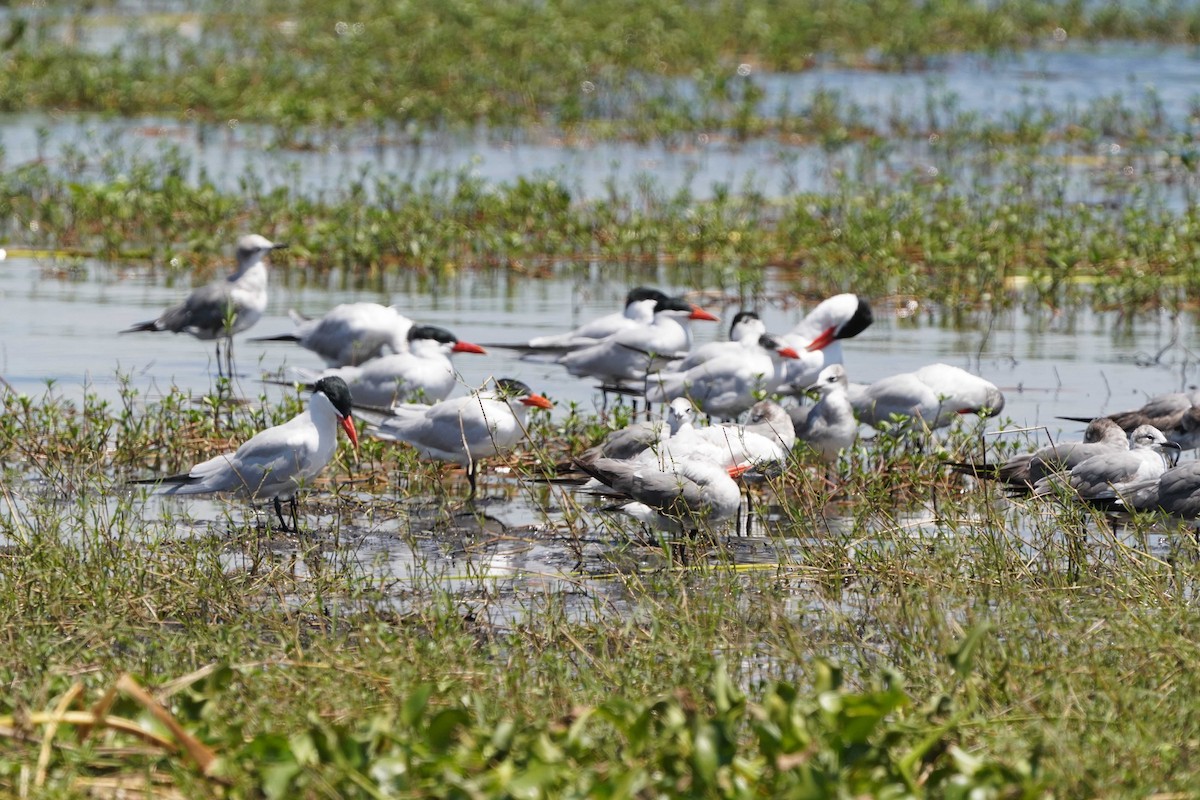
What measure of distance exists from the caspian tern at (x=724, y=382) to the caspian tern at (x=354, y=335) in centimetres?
190

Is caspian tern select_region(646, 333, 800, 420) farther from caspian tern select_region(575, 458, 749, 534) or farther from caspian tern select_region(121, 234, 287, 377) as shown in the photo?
caspian tern select_region(121, 234, 287, 377)

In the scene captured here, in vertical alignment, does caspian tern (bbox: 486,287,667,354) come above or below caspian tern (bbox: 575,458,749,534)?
above

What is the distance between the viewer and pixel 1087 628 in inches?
224

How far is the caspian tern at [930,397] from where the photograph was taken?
9.64m

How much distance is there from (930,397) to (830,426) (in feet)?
2.78

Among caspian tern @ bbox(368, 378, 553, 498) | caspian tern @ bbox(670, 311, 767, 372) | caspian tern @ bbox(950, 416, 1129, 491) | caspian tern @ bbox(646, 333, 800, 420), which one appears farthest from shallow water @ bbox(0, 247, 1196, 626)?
caspian tern @ bbox(646, 333, 800, 420)

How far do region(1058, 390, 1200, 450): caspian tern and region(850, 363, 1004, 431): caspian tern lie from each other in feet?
2.27

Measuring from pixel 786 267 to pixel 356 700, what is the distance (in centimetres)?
1052

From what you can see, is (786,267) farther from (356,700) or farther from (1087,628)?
(356,700)

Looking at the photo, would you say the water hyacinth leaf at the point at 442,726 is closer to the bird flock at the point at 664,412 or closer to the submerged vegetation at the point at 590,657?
the submerged vegetation at the point at 590,657

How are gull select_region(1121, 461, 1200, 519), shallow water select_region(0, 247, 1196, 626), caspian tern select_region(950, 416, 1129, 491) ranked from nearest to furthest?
shallow water select_region(0, 247, 1196, 626) → gull select_region(1121, 461, 1200, 519) → caspian tern select_region(950, 416, 1129, 491)

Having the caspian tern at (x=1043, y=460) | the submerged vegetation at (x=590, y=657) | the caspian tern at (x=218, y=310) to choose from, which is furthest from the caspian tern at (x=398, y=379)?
the caspian tern at (x=1043, y=460)

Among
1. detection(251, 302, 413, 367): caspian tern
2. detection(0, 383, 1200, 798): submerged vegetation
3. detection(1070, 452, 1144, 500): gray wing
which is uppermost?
detection(251, 302, 413, 367): caspian tern

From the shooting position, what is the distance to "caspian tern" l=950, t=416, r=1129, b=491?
800cm
